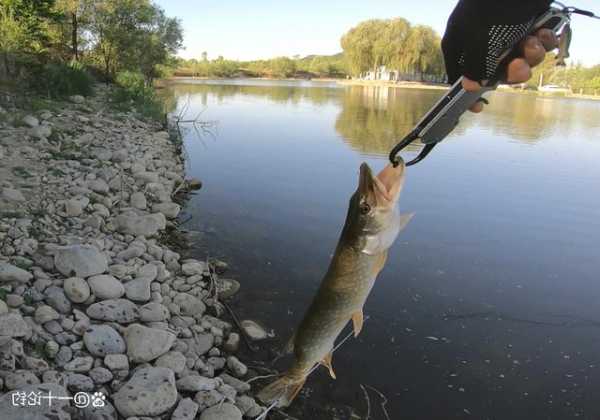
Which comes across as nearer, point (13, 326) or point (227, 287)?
point (13, 326)

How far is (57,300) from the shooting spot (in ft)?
16.2

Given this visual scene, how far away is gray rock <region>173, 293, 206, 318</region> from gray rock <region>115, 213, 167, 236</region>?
183 centimetres

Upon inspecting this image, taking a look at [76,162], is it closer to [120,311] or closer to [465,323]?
[120,311]

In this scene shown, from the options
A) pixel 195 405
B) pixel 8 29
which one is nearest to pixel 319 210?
pixel 195 405

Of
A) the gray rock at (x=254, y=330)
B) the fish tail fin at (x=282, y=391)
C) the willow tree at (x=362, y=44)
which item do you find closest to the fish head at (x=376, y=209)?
the fish tail fin at (x=282, y=391)

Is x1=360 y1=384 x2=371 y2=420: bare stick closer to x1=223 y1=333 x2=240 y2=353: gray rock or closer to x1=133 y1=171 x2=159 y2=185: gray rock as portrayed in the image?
x1=223 y1=333 x2=240 y2=353: gray rock

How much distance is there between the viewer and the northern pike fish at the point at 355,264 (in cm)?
242

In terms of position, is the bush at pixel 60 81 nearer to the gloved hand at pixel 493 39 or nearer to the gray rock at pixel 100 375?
the gray rock at pixel 100 375

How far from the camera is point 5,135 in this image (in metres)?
9.48

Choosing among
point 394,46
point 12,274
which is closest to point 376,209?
point 12,274

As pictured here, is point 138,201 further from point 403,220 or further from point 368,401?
point 403,220

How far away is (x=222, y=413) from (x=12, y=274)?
268 cm

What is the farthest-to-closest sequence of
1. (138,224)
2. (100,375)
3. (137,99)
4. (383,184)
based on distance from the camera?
(137,99) < (138,224) < (100,375) < (383,184)

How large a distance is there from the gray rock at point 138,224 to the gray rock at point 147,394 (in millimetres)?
3595
